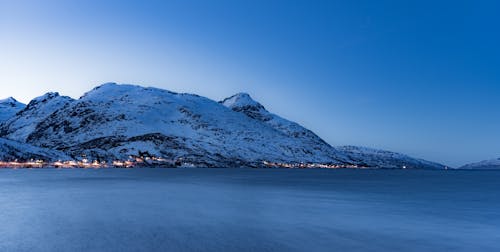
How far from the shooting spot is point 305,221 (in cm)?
4094

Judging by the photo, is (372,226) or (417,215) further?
(417,215)

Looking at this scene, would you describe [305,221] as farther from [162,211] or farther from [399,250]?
[162,211]

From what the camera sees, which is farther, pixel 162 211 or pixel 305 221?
pixel 162 211

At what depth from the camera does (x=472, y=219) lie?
1802 inches

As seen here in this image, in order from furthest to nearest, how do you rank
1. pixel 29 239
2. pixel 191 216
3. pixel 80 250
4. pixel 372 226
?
pixel 191 216 < pixel 372 226 < pixel 29 239 < pixel 80 250

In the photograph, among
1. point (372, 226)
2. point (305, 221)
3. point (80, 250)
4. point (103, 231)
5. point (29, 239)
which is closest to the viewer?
point (80, 250)

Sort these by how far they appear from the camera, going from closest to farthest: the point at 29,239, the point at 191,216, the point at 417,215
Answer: the point at 29,239, the point at 191,216, the point at 417,215

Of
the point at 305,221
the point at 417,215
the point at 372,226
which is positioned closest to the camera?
the point at 372,226

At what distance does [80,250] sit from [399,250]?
2032cm

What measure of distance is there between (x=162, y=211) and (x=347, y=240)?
24925 mm

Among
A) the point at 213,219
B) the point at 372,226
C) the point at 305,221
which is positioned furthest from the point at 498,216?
the point at 213,219

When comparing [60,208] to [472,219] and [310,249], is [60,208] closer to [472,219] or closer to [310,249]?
[310,249]

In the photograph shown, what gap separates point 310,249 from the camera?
27.0 meters

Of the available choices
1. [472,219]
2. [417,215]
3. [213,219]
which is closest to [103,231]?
[213,219]
